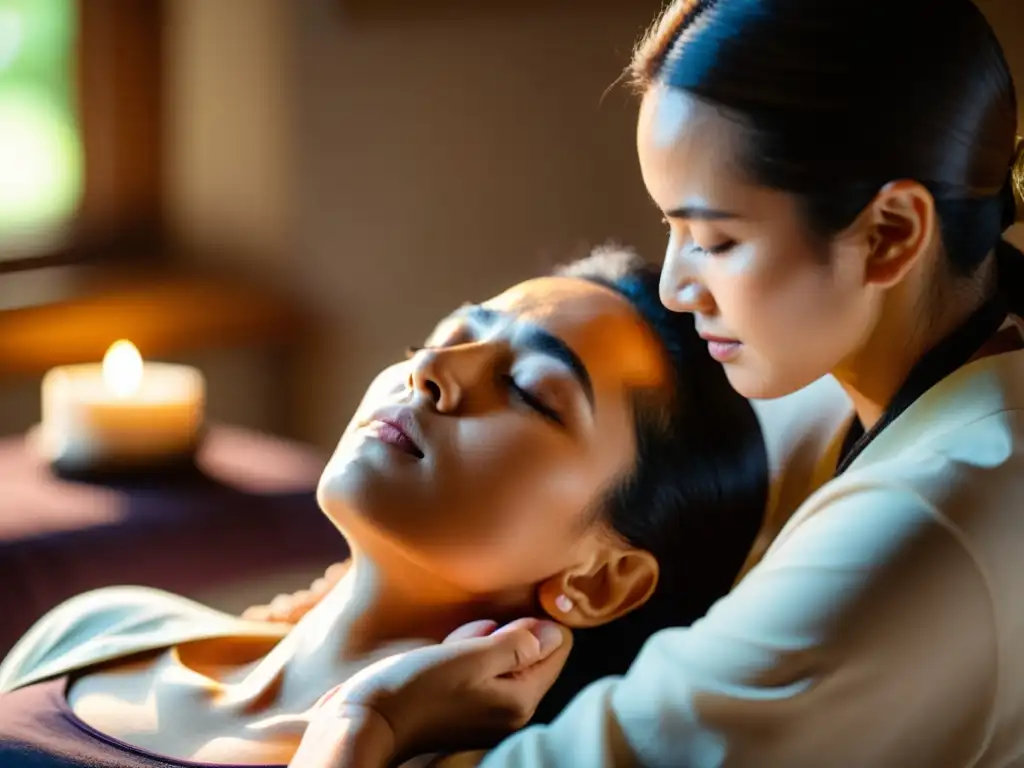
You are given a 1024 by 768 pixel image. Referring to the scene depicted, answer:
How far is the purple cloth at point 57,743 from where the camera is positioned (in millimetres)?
772

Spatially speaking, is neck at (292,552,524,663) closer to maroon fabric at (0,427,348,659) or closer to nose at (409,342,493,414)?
nose at (409,342,493,414)

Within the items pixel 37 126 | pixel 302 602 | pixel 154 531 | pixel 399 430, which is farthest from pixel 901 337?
pixel 37 126

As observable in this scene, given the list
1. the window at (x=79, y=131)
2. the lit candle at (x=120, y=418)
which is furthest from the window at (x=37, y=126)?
the lit candle at (x=120, y=418)

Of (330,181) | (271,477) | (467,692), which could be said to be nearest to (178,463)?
(271,477)

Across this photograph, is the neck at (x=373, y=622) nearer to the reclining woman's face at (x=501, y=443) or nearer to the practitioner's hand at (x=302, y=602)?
the reclining woman's face at (x=501, y=443)

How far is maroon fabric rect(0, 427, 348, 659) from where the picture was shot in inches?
44.3

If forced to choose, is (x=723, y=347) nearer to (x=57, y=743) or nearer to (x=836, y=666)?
(x=836, y=666)

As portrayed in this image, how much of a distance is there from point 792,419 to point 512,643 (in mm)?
260

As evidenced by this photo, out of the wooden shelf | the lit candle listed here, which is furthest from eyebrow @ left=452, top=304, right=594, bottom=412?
the wooden shelf

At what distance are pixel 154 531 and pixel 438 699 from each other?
1.66 feet

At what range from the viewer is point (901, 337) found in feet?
2.49

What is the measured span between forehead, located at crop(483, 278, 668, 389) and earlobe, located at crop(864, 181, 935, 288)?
16 cm

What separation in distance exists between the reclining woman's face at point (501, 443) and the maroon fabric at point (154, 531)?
39 centimetres

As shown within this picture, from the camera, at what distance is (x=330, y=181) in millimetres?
1749
